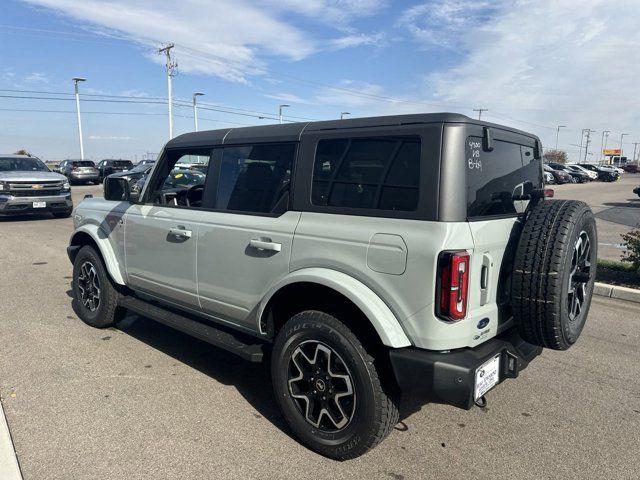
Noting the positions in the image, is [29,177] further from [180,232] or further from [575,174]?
[575,174]

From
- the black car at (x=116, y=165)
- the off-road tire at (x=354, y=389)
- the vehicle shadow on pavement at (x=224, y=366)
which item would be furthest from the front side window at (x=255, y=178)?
the black car at (x=116, y=165)

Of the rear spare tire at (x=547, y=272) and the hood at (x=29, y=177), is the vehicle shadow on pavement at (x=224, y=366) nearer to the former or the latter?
the rear spare tire at (x=547, y=272)

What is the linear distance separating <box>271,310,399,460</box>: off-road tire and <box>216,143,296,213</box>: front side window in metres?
0.82

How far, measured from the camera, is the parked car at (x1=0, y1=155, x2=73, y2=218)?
1249 cm

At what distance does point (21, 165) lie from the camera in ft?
45.6

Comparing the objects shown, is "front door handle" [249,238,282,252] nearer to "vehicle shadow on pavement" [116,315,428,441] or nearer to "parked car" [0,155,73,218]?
"vehicle shadow on pavement" [116,315,428,441]

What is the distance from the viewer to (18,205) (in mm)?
12609

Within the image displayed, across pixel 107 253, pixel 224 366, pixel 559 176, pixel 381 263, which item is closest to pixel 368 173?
pixel 381 263

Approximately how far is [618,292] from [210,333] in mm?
5248

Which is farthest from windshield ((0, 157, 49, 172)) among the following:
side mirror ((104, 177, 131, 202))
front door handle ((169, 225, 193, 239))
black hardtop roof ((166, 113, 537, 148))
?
front door handle ((169, 225, 193, 239))

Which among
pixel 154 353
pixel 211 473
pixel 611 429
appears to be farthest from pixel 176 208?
pixel 611 429

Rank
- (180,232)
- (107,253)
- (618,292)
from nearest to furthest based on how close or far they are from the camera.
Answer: (180,232) < (107,253) < (618,292)

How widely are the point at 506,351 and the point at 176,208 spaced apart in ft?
8.86

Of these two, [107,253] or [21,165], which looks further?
[21,165]
